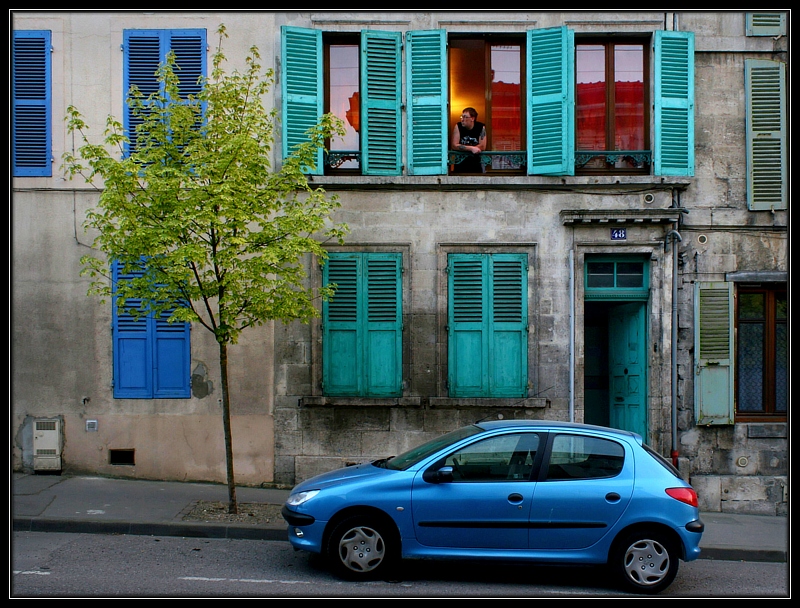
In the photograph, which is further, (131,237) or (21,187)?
(21,187)

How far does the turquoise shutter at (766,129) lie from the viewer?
11273 millimetres

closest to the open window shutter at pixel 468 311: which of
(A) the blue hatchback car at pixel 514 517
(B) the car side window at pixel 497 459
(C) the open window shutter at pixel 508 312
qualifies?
(C) the open window shutter at pixel 508 312

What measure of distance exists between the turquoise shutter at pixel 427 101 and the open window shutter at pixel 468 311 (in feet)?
4.88

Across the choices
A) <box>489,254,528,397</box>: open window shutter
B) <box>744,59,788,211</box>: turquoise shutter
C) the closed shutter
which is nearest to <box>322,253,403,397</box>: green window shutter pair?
<box>489,254,528,397</box>: open window shutter

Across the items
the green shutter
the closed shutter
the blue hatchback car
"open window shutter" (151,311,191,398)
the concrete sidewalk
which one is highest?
the green shutter

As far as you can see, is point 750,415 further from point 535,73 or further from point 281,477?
point 281,477

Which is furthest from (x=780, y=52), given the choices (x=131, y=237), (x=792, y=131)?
(x=131, y=237)

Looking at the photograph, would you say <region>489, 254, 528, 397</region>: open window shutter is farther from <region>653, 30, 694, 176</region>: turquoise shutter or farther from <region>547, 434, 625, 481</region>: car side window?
<region>547, 434, 625, 481</region>: car side window

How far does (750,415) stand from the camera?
1143 cm

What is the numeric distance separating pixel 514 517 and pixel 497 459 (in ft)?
1.82

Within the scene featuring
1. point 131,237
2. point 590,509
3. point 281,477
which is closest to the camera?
point 590,509

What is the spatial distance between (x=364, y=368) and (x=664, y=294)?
15.5 ft

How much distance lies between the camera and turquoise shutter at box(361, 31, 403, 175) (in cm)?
1135

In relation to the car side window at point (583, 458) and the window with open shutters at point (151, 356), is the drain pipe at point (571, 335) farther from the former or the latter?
the window with open shutters at point (151, 356)
